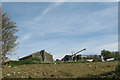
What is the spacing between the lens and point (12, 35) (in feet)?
47.3

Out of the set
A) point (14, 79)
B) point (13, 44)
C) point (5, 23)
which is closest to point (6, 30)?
point (5, 23)

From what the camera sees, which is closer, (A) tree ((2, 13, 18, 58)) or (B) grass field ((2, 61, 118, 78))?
(B) grass field ((2, 61, 118, 78))

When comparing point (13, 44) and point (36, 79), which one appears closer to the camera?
point (36, 79)

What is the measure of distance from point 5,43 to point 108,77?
36.2 feet

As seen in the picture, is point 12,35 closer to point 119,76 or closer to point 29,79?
point 29,79

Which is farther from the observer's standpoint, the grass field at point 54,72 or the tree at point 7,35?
the tree at point 7,35

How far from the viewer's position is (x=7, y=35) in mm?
14156

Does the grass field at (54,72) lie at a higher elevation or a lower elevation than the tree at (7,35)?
lower

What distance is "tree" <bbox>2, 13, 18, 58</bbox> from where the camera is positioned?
13945 mm

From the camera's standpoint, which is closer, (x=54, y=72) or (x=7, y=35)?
(x=54, y=72)

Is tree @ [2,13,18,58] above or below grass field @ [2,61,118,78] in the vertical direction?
above

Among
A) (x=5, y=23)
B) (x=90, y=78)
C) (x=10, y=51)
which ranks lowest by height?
(x=90, y=78)

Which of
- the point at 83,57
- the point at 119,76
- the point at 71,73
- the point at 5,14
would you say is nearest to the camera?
the point at 119,76

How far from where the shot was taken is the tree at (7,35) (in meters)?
13.9
